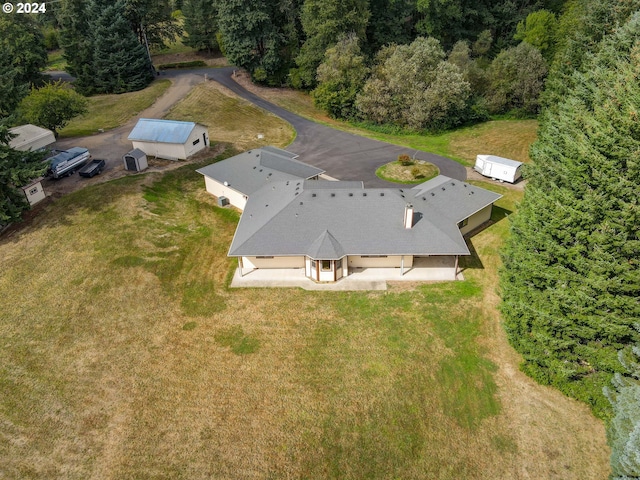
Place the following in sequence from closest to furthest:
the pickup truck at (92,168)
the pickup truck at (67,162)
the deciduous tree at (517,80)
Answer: the pickup truck at (67,162) < the pickup truck at (92,168) < the deciduous tree at (517,80)

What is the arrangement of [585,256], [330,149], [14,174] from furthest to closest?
[330,149], [14,174], [585,256]

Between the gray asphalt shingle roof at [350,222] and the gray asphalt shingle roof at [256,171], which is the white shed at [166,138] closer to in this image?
the gray asphalt shingle roof at [256,171]

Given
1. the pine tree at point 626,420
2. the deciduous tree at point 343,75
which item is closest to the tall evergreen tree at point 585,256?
the pine tree at point 626,420

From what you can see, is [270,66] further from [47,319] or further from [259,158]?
[47,319]

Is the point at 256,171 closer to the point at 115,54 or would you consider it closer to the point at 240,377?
the point at 240,377

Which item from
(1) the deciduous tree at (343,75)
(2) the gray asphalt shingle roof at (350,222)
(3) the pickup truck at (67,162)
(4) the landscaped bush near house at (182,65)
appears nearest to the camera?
(2) the gray asphalt shingle roof at (350,222)

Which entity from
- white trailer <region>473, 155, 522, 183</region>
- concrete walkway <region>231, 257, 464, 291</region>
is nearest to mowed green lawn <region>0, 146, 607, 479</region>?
concrete walkway <region>231, 257, 464, 291</region>

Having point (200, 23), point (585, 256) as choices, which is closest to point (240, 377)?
point (585, 256)
